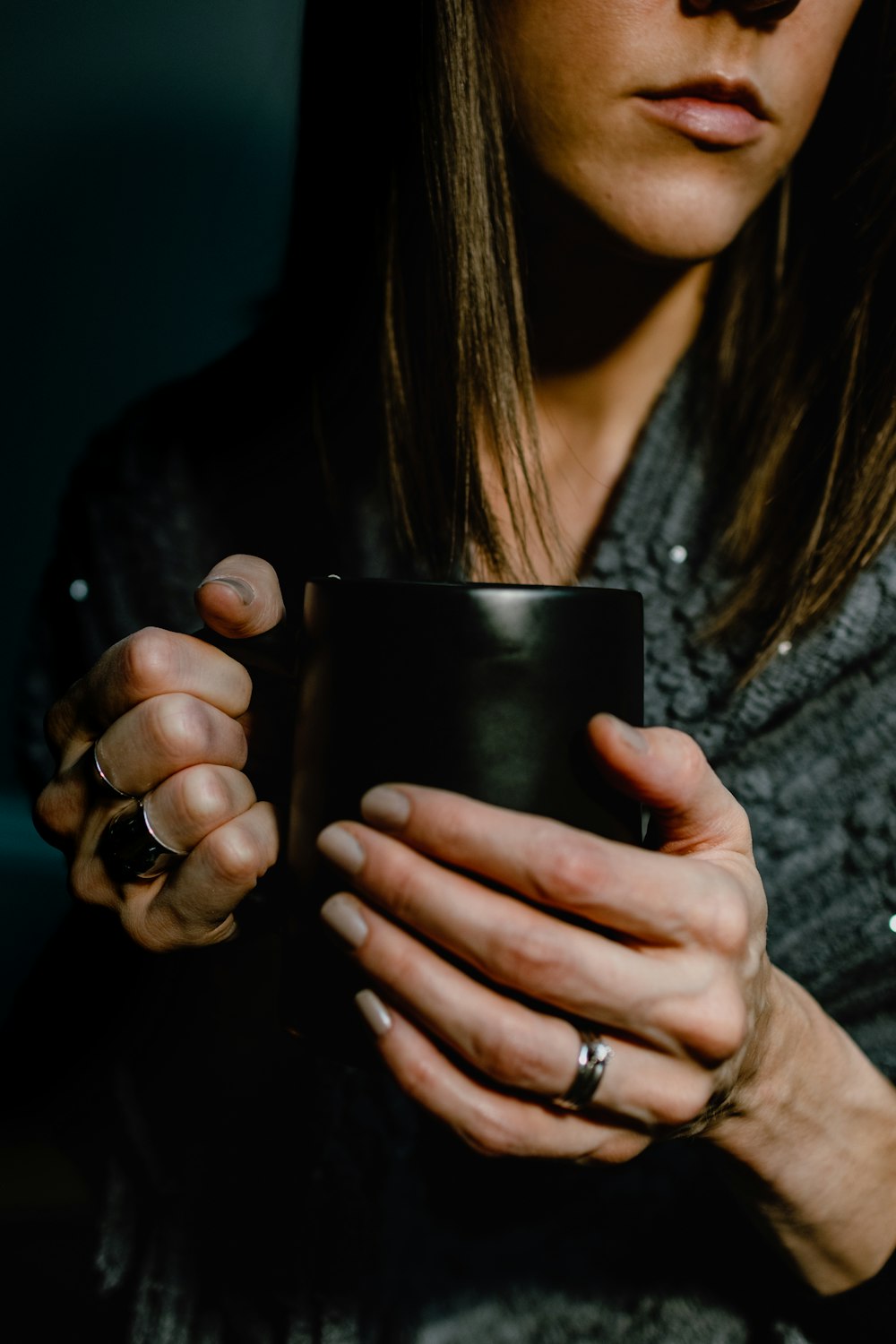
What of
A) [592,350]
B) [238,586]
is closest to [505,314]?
[592,350]

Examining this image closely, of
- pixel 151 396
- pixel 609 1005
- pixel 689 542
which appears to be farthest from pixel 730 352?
pixel 609 1005

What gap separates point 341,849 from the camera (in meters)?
0.42

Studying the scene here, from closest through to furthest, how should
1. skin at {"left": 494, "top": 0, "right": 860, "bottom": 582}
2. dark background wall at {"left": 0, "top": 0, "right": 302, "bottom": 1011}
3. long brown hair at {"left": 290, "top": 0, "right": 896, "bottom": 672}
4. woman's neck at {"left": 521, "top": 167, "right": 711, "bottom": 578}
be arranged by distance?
skin at {"left": 494, "top": 0, "right": 860, "bottom": 582}
long brown hair at {"left": 290, "top": 0, "right": 896, "bottom": 672}
woman's neck at {"left": 521, "top": 167, "right": 711, "bottom": 578}
dark background wall at {"left": 0, "top": 0, "right": 302, "bottom": 1011}

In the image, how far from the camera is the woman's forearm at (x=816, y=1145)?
0.57 meters

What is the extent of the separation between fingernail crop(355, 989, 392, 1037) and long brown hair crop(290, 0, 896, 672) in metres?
0.43

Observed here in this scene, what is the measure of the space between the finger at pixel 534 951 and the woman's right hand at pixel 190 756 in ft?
0.30

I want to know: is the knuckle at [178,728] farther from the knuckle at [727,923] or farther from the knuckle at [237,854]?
the knuckle at [727,923]

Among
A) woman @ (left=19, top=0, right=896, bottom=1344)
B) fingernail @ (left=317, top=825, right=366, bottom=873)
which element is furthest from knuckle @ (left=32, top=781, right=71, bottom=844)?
fingernail @ (left=317, top=825, right=366, bottom=873)

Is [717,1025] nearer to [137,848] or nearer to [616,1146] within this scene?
[616,1146]

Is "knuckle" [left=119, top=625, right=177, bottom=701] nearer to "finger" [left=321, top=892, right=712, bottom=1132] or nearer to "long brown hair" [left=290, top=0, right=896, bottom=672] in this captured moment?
"finger" [left=321, top=892, right=712, bottom=1132]

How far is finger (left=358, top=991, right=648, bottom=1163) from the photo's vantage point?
0.44 meters

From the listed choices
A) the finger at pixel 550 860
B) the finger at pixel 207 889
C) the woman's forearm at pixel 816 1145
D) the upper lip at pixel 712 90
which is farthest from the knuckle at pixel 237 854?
the upper lip at pixel 712 90

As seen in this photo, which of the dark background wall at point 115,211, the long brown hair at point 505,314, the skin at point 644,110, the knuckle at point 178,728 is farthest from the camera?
the dark background wall at point 115,211

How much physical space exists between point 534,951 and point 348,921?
0.24 feet
